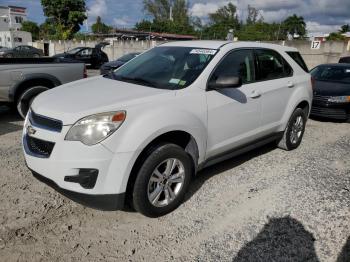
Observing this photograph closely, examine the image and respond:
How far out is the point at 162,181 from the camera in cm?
331

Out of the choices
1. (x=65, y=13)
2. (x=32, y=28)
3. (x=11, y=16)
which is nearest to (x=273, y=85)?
(x=65, y=13)

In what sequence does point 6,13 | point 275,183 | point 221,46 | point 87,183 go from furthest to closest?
1. point 6,13
2. point 275,183
3. point 221,46
4. point 87,183

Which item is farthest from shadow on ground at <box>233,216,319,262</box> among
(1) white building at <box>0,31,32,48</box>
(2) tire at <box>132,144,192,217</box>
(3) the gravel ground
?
(1) white building at <box>0,31,32,48</box>

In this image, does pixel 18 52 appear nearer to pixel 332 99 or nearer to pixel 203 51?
pixel 332 99

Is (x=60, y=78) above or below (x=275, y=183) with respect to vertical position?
above

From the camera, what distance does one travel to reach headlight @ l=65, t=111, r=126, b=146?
2.83 meters

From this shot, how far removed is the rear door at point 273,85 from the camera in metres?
4.47

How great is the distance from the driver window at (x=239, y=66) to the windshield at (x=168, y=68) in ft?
0.58

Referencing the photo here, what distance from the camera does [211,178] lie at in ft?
14.4

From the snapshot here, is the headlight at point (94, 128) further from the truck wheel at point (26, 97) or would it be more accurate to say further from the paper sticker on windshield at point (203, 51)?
the truck wheel at point (26, 97)

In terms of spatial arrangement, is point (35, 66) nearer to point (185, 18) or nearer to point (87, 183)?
point (87, 183)

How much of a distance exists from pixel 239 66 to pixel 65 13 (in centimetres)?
5424

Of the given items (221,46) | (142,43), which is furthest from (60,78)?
(142,43)

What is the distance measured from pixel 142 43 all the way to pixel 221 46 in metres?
24.5
